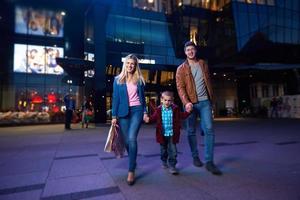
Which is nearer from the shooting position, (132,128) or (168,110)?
(132,128)

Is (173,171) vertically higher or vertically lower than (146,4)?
lower

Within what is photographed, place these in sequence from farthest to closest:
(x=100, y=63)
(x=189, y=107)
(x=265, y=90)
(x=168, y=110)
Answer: (x=265, y=90)
(x=100, y=63)
(x=168, y=110)
(x=189, y=107)

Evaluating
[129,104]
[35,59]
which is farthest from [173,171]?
[35,59]

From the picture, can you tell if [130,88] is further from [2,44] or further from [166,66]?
[2,44]

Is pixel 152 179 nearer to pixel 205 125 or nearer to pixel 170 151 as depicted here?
pixel 170 151

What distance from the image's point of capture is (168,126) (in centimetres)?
413

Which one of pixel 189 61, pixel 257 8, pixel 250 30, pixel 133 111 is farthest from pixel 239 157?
pixel 257 8

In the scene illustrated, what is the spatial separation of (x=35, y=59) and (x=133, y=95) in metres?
31.4

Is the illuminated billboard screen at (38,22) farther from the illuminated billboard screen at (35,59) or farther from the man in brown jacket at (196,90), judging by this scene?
the man in brown jacket at (196,90)

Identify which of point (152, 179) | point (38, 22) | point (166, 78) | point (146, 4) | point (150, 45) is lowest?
point (152, 179)

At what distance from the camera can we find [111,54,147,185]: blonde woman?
143 inches

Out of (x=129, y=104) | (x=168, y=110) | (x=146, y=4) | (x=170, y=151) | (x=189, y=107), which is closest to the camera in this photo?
(x=129, y=104)

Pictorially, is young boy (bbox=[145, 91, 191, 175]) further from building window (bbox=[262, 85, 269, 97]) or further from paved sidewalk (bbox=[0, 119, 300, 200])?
building window (bbox=[262, 85, 269, 97])

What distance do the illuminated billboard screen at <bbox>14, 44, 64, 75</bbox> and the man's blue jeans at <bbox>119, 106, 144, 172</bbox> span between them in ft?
95.3
